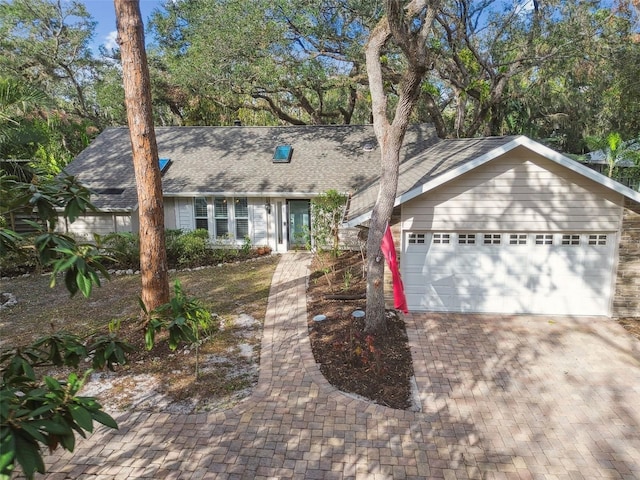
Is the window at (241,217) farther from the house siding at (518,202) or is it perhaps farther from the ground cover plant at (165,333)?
the house siding at (518,202)

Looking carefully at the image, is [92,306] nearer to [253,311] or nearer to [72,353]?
[253,311]

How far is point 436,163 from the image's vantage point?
10.8 meters

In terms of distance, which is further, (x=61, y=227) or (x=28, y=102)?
(x=61, y=227)

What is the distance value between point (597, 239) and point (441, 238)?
3.30 m

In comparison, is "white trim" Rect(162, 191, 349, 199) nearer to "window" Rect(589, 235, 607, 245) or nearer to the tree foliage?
the tree foliage

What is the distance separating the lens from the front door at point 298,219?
1534cm

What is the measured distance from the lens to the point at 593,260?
9.12 meters

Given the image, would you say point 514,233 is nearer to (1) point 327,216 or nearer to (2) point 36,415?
(1) point 327,216

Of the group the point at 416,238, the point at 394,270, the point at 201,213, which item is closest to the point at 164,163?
the point at 201,213

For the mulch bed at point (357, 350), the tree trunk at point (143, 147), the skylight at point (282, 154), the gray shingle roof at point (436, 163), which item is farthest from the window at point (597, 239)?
the skylight at point (282, 154)

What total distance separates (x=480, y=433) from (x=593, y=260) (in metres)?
5.75

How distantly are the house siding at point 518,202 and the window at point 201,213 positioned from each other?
8.83 m

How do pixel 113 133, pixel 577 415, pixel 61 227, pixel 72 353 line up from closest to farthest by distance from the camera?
1. pixel 72 353
2. pixel 577 415
3. pixel 61 227
4. pixel 113 133

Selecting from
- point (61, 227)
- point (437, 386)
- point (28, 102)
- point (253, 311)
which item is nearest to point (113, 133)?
point (61, 227)
